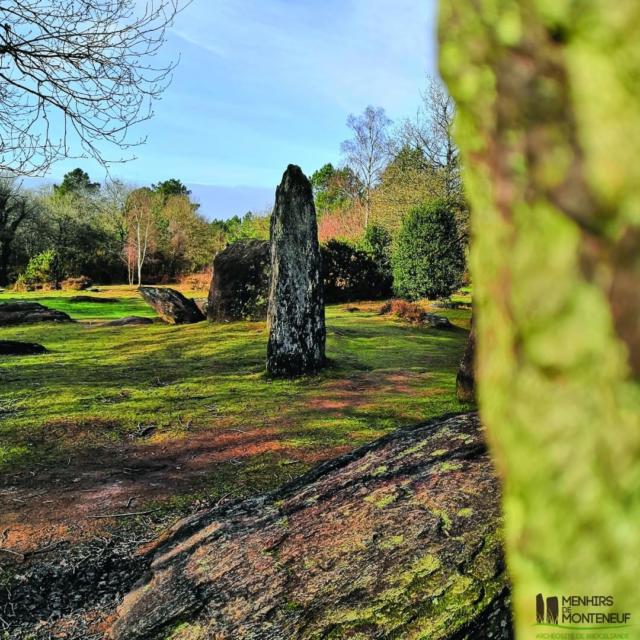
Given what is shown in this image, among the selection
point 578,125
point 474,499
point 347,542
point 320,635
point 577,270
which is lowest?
point 320,635

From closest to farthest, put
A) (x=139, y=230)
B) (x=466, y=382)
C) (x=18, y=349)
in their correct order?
(x=466, y=382), (x=18, y=349), (x=139, y=230)

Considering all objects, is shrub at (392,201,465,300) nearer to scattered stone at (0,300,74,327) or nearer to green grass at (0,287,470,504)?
green grass at (0,287,470,504)

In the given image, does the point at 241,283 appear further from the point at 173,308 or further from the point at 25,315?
the point at 25,315

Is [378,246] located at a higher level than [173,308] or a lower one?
higher

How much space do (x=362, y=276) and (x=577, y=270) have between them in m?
22.6

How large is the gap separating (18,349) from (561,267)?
12492 mm

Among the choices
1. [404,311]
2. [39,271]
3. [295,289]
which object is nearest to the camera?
[295,289]

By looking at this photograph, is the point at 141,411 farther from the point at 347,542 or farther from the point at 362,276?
the point at 362,276

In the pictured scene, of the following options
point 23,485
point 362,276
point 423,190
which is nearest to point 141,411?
point 23,485

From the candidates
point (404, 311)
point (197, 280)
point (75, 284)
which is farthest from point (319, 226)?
point (404, 311)

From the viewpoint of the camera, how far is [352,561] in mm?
2373

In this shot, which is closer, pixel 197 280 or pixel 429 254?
pixel 429 254

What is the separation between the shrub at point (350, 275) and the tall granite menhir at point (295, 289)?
12.2m

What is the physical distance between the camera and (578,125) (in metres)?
0.48
